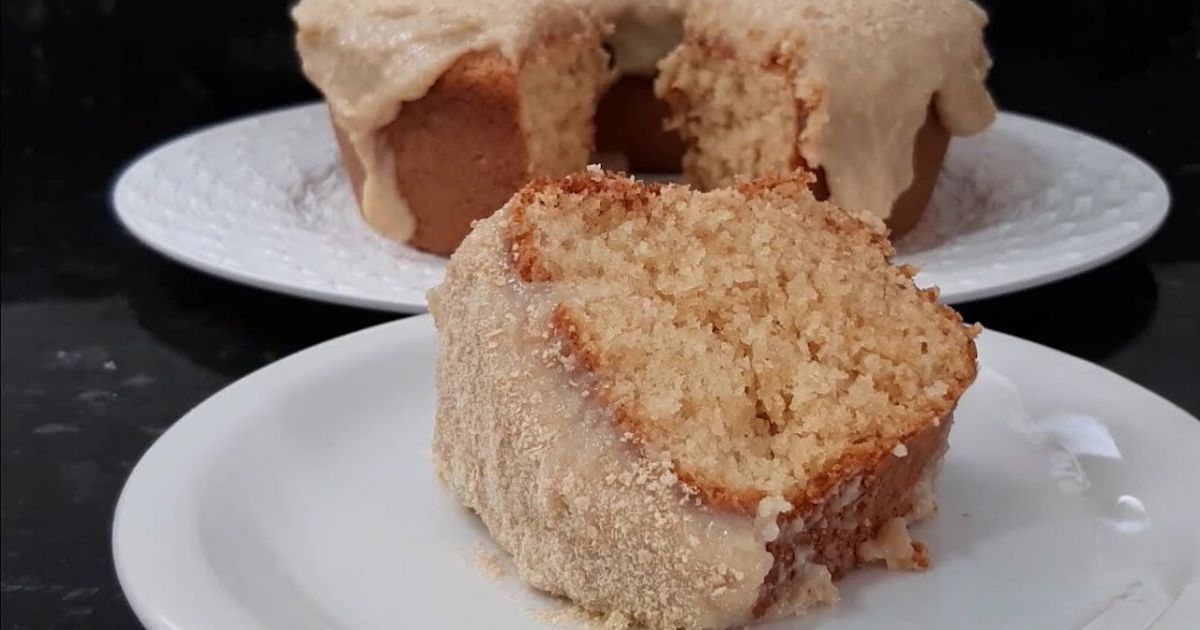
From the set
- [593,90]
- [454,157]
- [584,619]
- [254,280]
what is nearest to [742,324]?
[584,619]

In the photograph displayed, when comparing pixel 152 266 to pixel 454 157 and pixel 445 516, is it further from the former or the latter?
A: pixel 445 516

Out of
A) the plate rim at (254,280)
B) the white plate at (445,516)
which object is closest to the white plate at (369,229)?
the plate rim at (254,280)

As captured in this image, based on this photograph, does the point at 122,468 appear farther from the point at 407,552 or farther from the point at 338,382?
the point at 407,552

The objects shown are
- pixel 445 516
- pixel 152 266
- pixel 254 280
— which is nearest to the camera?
pixel 445 516

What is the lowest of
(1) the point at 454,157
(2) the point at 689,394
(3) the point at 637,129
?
(3) the point at 637,129

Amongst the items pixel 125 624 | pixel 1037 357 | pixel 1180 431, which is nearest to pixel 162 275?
pixel 125 624

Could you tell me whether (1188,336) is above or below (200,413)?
below

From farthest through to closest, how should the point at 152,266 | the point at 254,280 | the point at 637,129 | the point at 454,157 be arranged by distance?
the point at 637,129 → the point at 454,157 → the point at 152,266 → the point at 254,280
